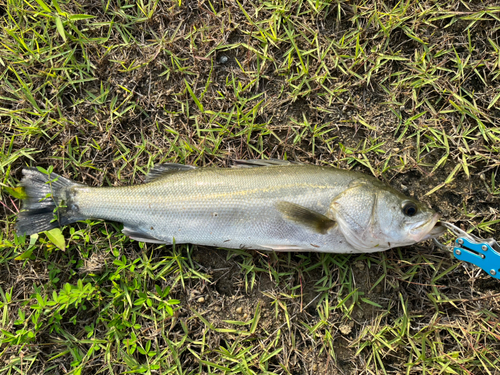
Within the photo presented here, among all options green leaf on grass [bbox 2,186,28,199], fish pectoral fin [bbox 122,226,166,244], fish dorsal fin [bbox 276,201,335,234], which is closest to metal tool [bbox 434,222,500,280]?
fish dorsal fin [bbox 276,201,335,234]

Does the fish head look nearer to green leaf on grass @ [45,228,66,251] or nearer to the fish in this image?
the fish

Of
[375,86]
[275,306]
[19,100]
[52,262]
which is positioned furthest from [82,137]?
[375,86]

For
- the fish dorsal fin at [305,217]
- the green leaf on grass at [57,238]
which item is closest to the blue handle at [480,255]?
the fish dorsal fin at [305,217]

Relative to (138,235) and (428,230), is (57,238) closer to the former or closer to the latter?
(138,235)

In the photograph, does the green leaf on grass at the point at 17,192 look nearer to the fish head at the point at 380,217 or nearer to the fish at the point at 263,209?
the fish at the point at 263,209

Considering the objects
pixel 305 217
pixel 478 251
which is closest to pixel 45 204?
pixel 305 217

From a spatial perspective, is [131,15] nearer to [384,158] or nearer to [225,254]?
[225,254]
